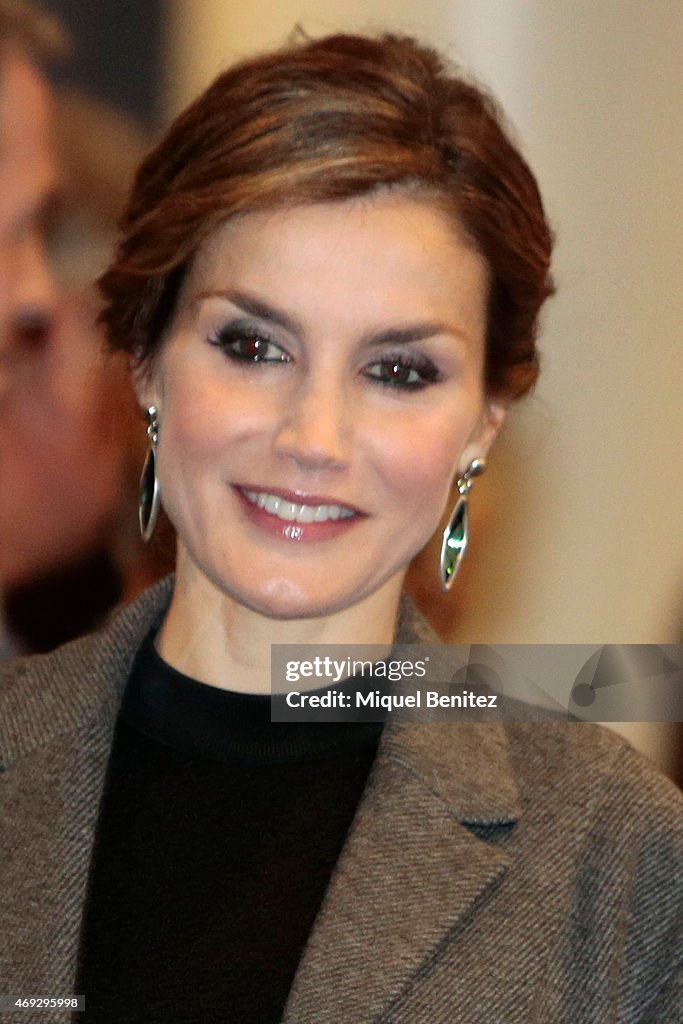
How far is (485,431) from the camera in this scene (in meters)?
1.84

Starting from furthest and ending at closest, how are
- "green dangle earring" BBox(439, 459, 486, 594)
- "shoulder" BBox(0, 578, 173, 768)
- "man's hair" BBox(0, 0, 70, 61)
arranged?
"man's hair" BBox(0, 0, 70, 61)
"green dangle earring" BBox(439, 459, 486, 594)
"shoulder" BBox(0, 578, 173, 768)

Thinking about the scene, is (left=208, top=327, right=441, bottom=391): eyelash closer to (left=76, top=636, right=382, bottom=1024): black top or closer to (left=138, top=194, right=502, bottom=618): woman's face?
(left=138, top=194, right=502, bottom=618): woman's face

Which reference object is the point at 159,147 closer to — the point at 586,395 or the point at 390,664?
the point at 390,664

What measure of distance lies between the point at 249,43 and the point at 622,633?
113cm

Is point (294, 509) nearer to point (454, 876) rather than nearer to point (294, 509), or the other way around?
point (294, 509)

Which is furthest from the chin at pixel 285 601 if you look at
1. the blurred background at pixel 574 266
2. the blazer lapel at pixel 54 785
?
the blurred background at pixel 574 266

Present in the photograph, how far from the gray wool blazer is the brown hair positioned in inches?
17.8

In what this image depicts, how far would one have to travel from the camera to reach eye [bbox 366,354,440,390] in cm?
167

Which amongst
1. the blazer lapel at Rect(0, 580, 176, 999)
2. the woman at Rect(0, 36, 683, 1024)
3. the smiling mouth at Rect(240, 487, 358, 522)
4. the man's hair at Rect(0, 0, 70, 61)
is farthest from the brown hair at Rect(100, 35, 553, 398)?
the man's hair at Rect(0, 0, 70, 61)

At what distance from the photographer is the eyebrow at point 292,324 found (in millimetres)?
1625

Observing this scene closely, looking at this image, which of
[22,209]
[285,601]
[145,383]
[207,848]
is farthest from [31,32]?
[207,848]

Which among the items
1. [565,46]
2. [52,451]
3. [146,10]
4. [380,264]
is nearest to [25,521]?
[52,451]

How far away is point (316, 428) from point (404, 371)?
0.14m

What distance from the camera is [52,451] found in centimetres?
240
